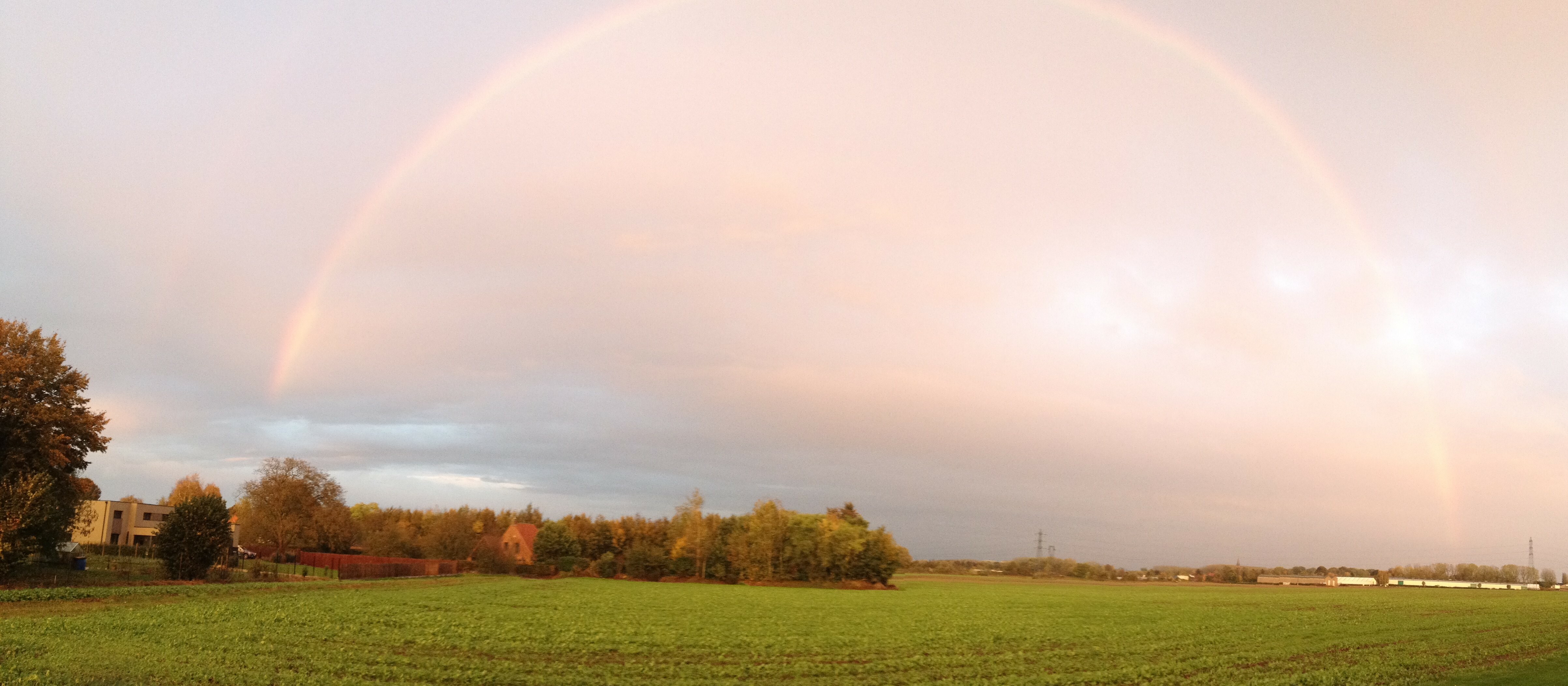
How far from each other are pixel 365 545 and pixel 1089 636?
10367 cm

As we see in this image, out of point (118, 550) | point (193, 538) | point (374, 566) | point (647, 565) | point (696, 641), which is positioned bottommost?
point (647, 565)

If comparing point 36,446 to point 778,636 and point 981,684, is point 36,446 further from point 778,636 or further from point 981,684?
point 981,684

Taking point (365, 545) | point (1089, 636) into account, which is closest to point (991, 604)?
point (1089, 636)

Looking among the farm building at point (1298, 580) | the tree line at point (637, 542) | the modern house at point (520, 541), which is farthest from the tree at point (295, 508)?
the farm building at point (1298, 580)

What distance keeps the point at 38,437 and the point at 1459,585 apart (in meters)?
231

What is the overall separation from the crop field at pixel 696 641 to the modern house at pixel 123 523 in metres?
57.1

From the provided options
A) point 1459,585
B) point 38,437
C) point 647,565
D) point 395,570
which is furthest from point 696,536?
point 1459,585

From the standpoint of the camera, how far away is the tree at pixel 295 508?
277 feet

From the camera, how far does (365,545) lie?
4395 inches

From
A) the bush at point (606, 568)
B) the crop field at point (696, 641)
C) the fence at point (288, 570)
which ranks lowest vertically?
the bush at point (606, 568)

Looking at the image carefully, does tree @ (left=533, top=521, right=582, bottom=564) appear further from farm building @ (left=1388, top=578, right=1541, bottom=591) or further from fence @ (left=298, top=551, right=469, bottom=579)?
farm building @ (left=1388, top=578, right=1541, bottom=591)

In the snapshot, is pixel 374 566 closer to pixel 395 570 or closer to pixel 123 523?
pixel 395 570

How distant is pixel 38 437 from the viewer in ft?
144

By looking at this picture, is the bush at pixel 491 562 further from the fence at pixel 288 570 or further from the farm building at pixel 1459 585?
the farm building at pixel 1459 585
